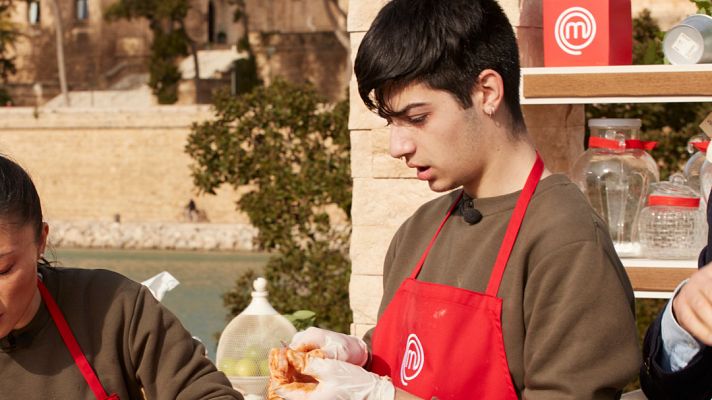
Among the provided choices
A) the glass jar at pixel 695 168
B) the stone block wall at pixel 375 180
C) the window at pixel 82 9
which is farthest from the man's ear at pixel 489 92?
the window at pixel 82 9

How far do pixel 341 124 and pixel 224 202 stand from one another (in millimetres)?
19125

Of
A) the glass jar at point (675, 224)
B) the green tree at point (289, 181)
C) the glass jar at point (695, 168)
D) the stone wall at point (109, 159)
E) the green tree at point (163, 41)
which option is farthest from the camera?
the green tree at point (163, 41)

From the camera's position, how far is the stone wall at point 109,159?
1167 inches

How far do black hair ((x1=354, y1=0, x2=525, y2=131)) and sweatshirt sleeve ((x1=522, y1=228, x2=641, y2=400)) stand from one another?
0.30 meters

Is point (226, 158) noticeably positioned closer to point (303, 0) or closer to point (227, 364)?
point (227, 364)

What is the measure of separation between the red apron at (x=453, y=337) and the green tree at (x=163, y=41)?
1260 inches

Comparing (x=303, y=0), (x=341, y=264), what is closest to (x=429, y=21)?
(x=341, y=264)

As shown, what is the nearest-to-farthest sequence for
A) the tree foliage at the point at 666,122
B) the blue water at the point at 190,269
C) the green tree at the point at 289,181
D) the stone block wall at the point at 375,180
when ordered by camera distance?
the stone block wall at the point at 375,180, the green tree at the point at 289,181, the tree foliage at the point at 666,122, the blue water at the point at 190,269

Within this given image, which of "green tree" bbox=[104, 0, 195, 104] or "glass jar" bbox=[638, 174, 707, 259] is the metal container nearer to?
"glass jar" bbox=[638, 174, 707, 259]

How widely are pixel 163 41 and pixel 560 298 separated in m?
34.8

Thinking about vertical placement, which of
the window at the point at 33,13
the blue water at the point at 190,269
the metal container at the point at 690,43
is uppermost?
the window at the point at 33,13

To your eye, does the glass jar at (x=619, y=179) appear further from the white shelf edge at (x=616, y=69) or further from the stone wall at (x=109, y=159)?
the stone wall at (x=109, y=159)

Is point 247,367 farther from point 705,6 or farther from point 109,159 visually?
point 109,159

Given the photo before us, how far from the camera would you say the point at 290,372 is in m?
2.06
